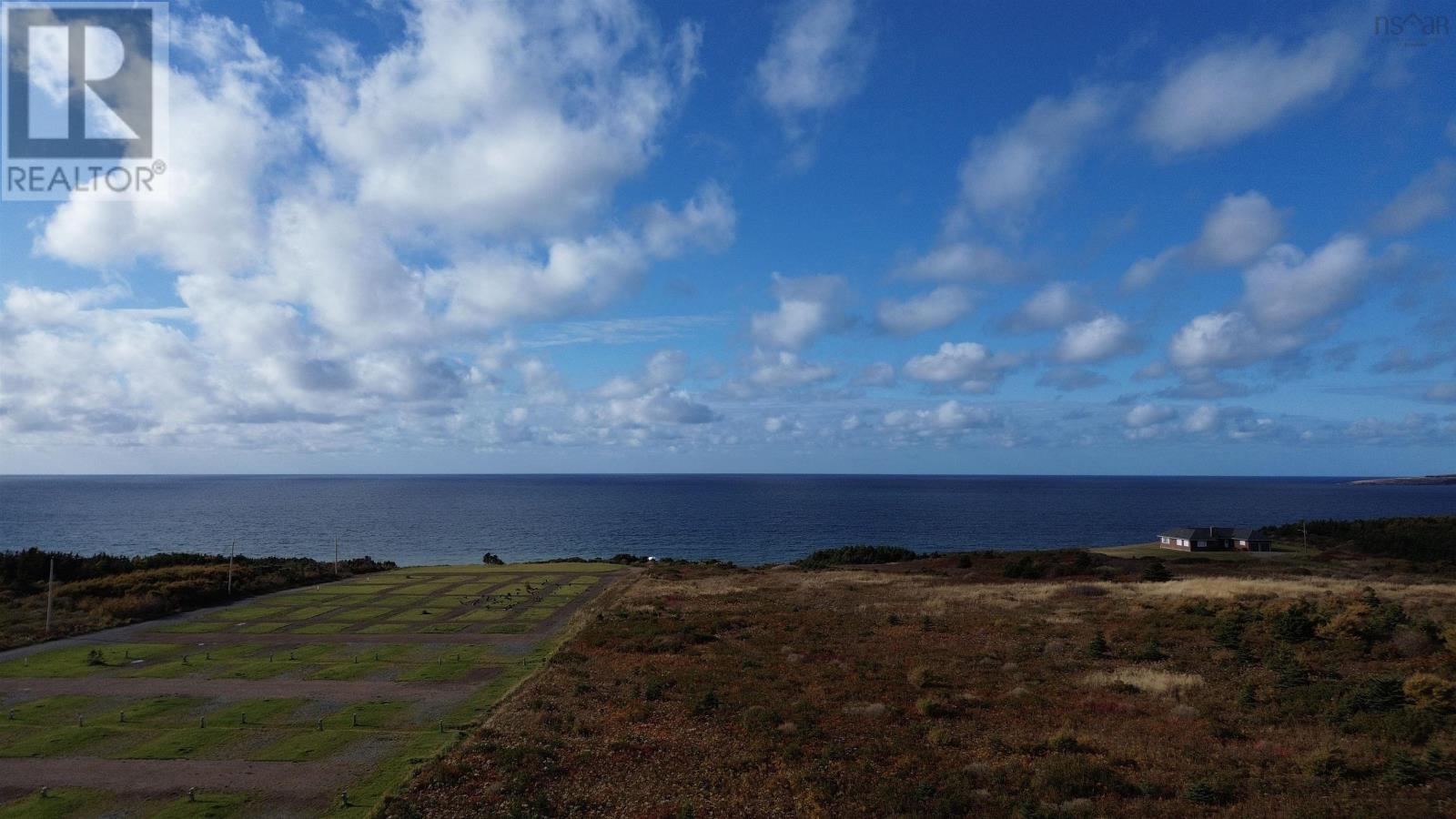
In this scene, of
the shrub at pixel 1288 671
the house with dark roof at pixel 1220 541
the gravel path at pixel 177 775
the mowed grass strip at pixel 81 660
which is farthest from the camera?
the house with dark roof at pixel 1220 541

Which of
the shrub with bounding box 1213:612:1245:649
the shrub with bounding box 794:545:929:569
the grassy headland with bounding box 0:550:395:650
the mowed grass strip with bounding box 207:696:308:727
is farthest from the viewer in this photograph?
the shrub with bounding box 794:545:929:569

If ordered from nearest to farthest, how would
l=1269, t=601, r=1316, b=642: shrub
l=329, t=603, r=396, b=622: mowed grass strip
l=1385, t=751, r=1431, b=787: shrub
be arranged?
l=1385, t=751, r=1431, b=787: shrub → l=1269, t=601, r=1316, b=642: shrub → l=329, t=603, r=396, b=622: mowed grass strip

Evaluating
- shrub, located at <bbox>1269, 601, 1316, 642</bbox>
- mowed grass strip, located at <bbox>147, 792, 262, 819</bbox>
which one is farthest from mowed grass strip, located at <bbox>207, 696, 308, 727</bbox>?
shrub, located at <bbox>1269, 601, 1316, 642</bbox>

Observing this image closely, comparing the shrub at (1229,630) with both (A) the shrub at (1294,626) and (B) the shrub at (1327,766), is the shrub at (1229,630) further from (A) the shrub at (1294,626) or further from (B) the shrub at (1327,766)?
(B) the shrub at (1327,766)

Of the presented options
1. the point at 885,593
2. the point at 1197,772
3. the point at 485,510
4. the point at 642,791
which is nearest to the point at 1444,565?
the point at 885,593

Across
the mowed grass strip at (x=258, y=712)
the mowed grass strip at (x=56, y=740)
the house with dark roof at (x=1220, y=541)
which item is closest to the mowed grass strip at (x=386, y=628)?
the mowed grass strip at (x=258, y=712)

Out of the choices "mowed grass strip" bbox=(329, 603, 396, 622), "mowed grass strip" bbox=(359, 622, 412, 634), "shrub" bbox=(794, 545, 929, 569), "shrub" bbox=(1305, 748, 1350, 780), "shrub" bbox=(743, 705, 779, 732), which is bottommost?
"shrub" bbox=(794, 545, 929, 569)

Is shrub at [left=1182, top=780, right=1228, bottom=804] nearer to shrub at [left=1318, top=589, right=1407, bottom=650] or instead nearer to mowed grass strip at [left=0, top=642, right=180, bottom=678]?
shrub at [left=1318, top=589, right=1407, bottom=650]
